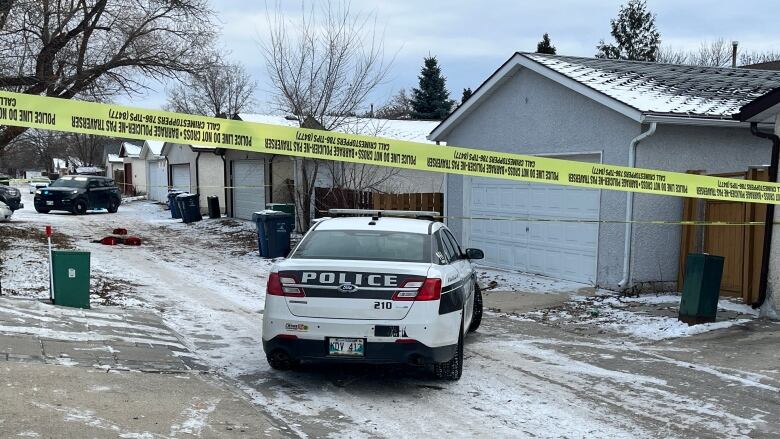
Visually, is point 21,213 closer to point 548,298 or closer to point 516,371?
point 548,298

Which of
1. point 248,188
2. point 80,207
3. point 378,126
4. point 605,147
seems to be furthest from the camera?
point 80,207

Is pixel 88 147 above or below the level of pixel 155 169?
above

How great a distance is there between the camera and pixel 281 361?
6754mm

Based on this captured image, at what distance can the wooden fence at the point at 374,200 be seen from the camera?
18.7m

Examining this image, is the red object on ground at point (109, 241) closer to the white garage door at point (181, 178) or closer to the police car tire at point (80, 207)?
the police car tire at point (80, 207)

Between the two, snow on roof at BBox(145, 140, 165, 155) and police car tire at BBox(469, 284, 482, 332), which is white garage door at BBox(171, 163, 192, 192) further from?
police car tire at BBox(469, 284, 482, 332)

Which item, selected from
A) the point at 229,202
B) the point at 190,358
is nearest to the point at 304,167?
the point at 229,202

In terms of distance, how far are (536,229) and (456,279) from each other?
24.8 ft

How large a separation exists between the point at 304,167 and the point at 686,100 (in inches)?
448

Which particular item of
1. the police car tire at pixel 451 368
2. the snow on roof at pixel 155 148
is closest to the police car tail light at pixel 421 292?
the police car tire at pixel 451 368

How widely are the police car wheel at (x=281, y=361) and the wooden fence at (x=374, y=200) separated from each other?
11142mm

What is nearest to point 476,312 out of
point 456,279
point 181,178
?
point 456,279

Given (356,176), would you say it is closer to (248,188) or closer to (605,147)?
(248,188)

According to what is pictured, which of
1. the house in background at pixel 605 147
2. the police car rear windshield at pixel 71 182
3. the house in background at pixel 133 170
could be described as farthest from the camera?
the house in background at pixel 133 170
